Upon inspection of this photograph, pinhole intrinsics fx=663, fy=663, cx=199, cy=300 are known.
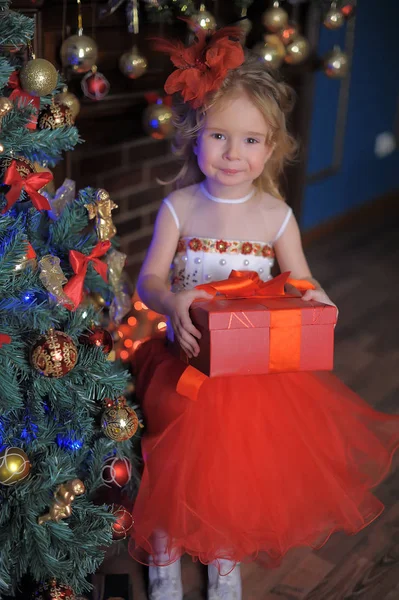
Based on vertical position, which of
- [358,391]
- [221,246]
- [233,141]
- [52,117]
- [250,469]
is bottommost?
[358,391]

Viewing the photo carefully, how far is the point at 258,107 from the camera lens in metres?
1.47

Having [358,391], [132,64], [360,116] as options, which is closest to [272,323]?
[132,64]

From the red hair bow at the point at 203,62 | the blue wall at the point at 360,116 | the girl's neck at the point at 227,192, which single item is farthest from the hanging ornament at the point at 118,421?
the blue wall at the point at 360,116

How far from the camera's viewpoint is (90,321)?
1.33 m

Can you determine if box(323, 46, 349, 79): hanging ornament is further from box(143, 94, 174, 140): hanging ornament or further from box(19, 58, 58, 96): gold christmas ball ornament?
box(19, 58, 58, 96): gold christmas ball ornament

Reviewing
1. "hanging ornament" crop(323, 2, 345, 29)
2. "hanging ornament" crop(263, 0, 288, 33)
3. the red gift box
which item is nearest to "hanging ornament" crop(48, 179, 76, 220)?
the red gift box

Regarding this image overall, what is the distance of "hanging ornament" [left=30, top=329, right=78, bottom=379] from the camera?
1.16 meters

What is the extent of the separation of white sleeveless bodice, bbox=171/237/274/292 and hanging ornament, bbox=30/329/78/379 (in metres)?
0.50

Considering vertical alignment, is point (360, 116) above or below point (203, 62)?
below

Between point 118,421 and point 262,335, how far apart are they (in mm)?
343

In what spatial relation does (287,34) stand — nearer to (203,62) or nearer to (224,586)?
(203,62)

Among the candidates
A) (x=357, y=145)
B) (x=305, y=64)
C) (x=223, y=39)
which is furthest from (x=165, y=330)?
(x=357, y=145)

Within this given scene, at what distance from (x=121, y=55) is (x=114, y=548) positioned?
1.33 meters

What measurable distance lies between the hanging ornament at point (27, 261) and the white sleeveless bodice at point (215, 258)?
1.66ft
